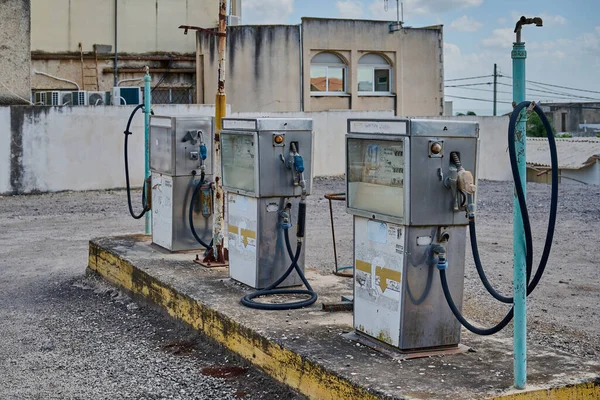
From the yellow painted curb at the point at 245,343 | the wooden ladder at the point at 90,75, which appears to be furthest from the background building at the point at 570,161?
the yellow painted curb at the point at 245,343

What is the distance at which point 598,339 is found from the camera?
772 centimetres

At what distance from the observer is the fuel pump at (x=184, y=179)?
9.61m

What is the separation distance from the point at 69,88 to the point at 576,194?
18006 millimetres

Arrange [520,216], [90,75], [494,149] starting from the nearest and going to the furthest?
[520,216] → [494,149] → [90,75]

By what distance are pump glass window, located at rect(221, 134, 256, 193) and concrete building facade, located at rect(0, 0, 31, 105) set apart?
14.9m

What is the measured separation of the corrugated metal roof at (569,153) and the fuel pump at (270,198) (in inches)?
1302

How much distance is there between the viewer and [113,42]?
105ft

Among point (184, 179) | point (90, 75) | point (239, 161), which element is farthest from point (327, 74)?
point (239, 161)

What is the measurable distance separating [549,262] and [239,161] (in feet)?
18.6

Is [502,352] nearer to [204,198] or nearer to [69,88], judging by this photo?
[204,198]

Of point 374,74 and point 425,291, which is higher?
point 374,74

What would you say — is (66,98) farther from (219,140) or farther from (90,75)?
(219,140)

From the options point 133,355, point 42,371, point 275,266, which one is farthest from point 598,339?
point 42,371

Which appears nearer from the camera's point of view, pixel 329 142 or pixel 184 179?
pixel 184 179
